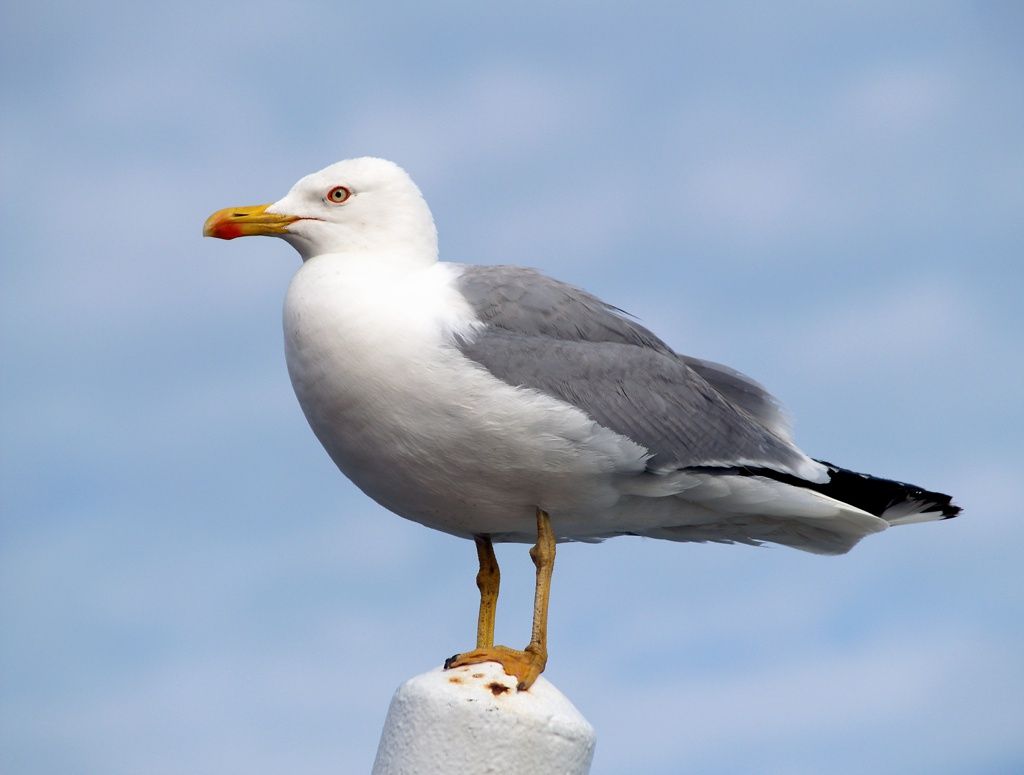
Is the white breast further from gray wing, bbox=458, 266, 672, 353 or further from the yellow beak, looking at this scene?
the yellow beak

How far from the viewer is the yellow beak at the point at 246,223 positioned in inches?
291

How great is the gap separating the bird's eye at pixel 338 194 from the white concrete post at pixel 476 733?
2728mm

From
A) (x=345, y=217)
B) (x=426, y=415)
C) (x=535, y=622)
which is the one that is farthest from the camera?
(x=345, y=217)

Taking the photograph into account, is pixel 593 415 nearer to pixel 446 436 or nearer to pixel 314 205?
pixel 446 436

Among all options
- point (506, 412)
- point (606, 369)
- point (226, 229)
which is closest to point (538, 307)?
point (606, 369)

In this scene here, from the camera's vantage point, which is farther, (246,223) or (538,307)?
(246,223)

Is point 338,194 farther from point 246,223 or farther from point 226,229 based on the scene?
point 226,229

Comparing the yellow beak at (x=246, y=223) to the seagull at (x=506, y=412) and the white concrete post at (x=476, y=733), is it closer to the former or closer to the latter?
the seagull at (x=506, y=412)

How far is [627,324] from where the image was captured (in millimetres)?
7559

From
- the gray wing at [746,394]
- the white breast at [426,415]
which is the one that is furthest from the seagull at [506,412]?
the gray wing at [746,394]

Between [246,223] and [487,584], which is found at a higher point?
[246,223]

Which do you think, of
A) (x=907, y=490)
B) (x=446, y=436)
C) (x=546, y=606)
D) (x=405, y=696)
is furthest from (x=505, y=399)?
(x=907, y=490)

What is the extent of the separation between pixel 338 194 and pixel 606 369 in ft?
5.37

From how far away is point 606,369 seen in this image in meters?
7.20
